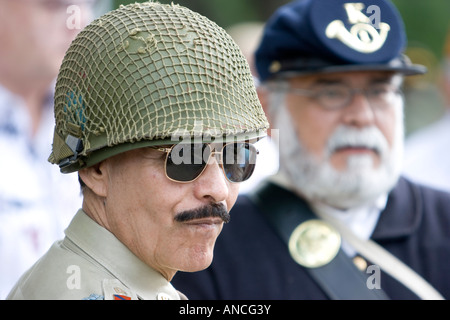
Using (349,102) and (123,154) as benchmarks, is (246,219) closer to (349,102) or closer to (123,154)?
(349,102)

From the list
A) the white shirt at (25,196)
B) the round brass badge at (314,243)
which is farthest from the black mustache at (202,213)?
the white shirt at (25,196)

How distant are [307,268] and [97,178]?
2.05m

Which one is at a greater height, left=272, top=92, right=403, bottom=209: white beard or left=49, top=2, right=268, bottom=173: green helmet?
left=49, top=2, right=268, bottom=173: green helmet

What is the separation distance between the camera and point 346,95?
4.33 metres

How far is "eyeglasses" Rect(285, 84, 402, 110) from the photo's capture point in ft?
14.2

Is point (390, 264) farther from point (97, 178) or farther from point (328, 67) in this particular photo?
point (97, 178)

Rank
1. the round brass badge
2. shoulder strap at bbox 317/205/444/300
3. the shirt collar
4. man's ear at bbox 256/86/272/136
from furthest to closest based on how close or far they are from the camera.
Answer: man's ear at bbox 256/86/272/136, the round brass badge, shoulder strap at bbox 317/205/444/300, the shirt collar

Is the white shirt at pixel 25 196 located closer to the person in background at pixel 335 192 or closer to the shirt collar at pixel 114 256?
the person in background at pixel 335 192

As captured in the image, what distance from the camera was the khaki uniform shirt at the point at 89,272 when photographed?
7.28 ft

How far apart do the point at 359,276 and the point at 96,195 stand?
2.01 m

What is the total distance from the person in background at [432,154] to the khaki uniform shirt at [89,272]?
510 centimetres

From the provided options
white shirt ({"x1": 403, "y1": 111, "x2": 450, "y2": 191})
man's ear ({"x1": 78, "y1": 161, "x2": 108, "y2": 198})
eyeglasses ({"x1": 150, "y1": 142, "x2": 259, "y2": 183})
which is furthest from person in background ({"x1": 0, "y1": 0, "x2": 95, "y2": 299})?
white shirt ({"x1": 403, "y1": 111, "x2": 450, "y2": 191})

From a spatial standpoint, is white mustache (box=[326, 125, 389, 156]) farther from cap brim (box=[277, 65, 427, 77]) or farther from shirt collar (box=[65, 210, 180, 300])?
shirt collar (box=[65, 210, 180, 300])

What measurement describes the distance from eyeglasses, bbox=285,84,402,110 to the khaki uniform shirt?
2.17m
